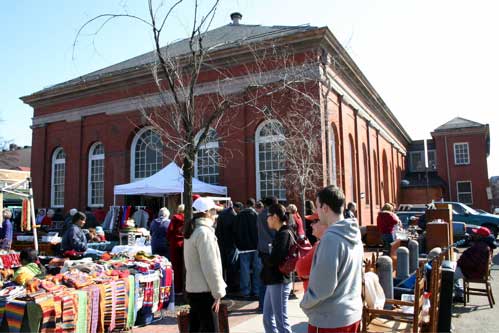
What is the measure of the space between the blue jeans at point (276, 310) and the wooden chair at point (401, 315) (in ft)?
3.02

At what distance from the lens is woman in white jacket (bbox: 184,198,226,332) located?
4332 millimetres

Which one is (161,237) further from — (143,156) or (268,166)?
(143,156)

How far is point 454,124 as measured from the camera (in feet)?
137

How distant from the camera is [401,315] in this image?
16.5ft

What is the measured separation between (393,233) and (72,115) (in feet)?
61.0

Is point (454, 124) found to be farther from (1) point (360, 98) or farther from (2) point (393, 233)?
(2) point (393, 233)

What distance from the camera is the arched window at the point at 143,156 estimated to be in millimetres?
21422

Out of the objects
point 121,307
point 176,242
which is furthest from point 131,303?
point 176,242

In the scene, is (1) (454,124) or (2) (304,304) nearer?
(2) (304,304)

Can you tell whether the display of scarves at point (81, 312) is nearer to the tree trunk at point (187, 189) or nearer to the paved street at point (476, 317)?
the tree trunk at point (187, 189)

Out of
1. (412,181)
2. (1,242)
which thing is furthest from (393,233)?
(412,181)

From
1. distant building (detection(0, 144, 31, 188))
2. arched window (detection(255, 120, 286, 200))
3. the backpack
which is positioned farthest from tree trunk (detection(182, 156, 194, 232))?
distant building (detection(0, 144, 31, 188))

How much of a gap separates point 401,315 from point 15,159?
6014cm

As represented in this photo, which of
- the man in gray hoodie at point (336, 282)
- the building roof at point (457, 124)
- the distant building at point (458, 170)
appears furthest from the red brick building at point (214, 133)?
the building roof at point (457, 124)
